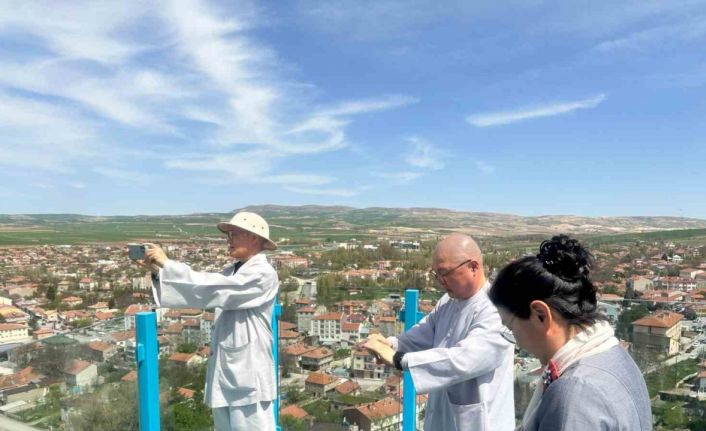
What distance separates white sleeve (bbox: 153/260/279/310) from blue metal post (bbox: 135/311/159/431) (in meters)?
0.71

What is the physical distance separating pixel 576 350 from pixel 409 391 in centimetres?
278

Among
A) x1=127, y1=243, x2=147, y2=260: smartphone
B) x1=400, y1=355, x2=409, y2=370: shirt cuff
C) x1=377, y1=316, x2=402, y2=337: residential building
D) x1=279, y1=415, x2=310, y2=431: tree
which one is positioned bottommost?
x1=279, y1=415, x2=310, y2=431: tree

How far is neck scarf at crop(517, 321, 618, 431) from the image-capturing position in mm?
1129

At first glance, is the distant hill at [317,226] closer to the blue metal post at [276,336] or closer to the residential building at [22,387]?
the blue metal post at [276,336]

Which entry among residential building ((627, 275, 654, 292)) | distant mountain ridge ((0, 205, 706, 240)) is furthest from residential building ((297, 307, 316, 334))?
distant mountain ridge ((0, 205, 706, 240))

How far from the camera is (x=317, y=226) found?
4647cm

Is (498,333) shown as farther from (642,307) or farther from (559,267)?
(642,307)

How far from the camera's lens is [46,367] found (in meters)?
3.36

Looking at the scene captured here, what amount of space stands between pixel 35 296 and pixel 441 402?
1805cm

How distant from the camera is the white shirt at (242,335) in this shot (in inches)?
108

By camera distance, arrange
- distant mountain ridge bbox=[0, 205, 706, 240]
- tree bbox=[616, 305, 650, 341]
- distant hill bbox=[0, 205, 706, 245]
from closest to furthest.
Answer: tree bbox=[616, 305, 650, 341], distant hill bbox=[0, 205, 706, 245], distant mountain ridge bbox=[0, 205, 706, 240]

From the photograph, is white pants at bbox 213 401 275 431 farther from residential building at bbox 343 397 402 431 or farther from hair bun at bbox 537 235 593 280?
hair bun at bbox 537 235 593 280

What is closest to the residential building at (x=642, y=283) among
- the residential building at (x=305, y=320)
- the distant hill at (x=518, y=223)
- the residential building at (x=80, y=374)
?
the residential building at (x=305, y=320)

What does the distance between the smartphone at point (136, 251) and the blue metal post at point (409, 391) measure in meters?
1.84
